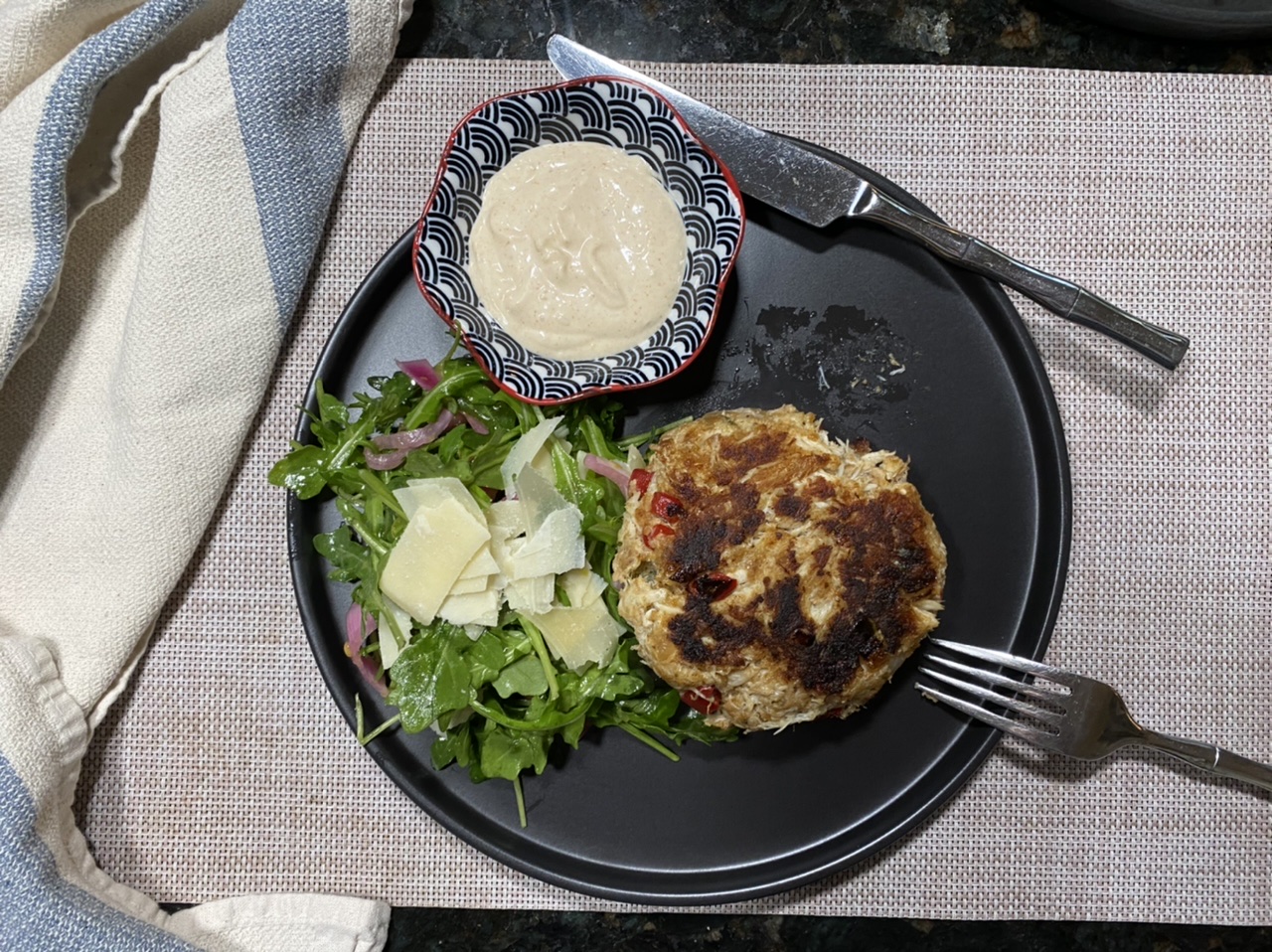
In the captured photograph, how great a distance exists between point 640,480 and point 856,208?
925mm

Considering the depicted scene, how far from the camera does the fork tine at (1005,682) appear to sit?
236 cm

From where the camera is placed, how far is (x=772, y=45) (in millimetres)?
2750

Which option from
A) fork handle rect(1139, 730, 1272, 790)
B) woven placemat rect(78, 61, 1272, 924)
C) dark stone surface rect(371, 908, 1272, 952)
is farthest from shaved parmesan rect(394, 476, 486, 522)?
fork handle rect(1139, 730, 1272, 790)

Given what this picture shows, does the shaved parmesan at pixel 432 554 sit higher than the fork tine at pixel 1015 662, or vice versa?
the fork tine at pixel 1015 662

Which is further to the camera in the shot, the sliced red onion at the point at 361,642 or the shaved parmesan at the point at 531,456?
the sliced red onion at the point at 361,642

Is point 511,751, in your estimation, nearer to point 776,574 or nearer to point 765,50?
point 776,574

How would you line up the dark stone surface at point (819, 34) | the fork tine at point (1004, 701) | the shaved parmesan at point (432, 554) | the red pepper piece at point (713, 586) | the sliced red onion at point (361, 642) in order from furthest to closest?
1. the dark stone surface at point (819, 34)
2. the sliced red onion at point (361, 642)
3. the fork tine at point (1004, 701)
4. the shaved parmesan at point (432, 554)
5. the red pepper piece at point (713, 586)

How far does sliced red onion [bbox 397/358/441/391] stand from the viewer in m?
2.49

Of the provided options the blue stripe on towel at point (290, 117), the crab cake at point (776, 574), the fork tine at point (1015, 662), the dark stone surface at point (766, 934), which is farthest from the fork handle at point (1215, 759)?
the blue stripe on towel at point (290, 117)

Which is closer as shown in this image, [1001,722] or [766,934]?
[1001,722]

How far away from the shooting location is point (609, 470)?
242 cm

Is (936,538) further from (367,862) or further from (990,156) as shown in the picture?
(367,862)

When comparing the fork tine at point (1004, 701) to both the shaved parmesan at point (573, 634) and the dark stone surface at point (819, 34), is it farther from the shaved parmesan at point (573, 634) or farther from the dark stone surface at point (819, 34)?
the dark stone surface at point (819, 34)

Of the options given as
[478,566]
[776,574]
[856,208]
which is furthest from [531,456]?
[856,208]
